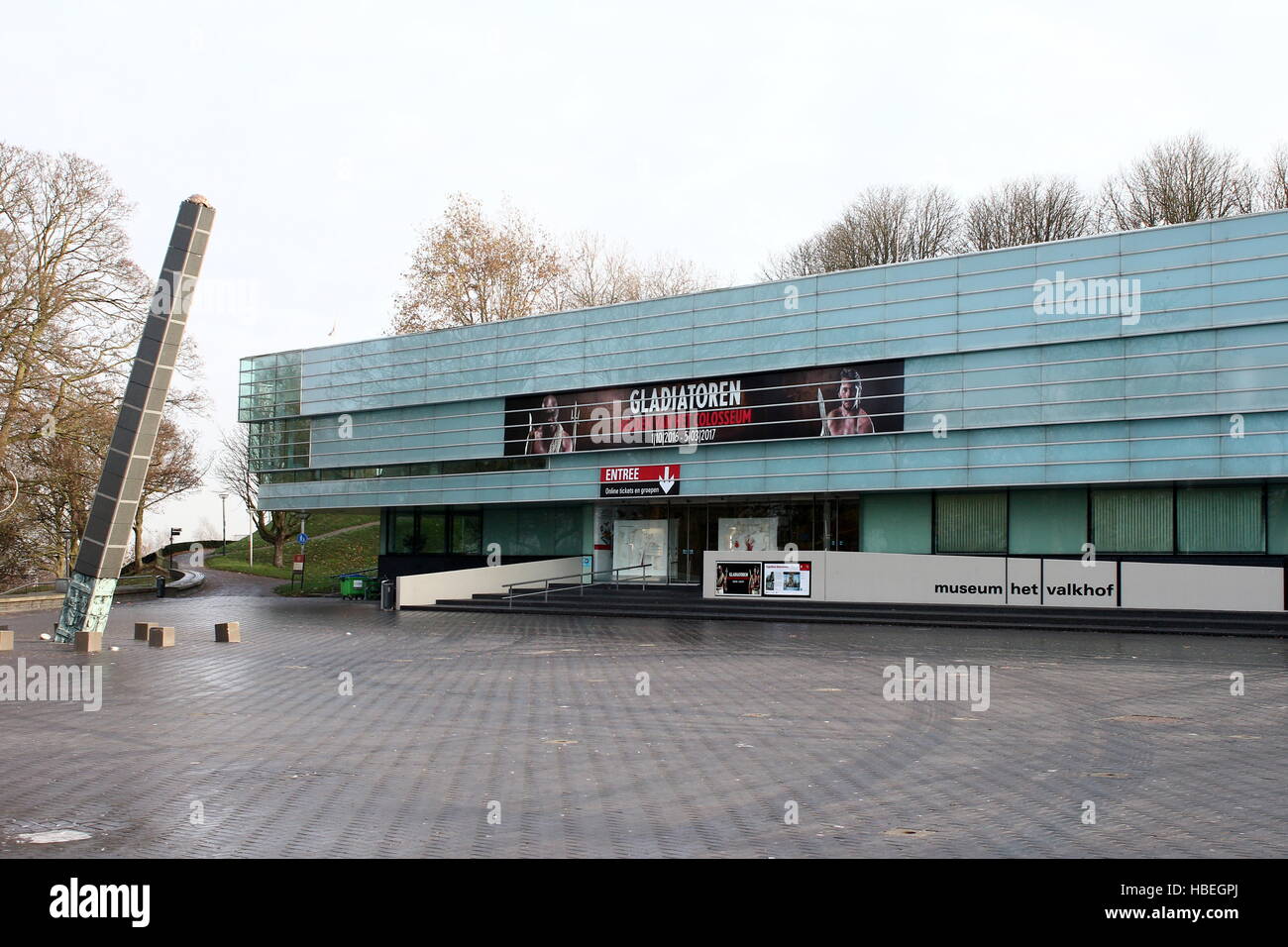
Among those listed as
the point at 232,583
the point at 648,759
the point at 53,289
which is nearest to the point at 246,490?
the point at 232,583

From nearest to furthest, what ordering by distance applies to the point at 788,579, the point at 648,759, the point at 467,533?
the point at 648,759
the point at 788,579
the point at 467,533

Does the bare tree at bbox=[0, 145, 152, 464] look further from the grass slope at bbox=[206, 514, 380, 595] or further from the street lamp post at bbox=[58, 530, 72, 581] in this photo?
the grass slope at bbox=[206, 514, 380, 595]

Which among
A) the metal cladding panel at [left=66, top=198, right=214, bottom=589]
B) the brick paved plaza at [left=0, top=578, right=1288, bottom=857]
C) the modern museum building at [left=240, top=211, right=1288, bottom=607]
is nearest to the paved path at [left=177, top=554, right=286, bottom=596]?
the modern museum building at [left=240, top=211, right=1288, bottom=607]

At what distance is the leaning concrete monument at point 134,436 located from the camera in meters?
23.0

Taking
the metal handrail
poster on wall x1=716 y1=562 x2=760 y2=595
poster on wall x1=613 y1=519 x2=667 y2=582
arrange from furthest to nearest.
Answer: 1. poster on wall x1=613 y1=519 x2=667 y2=582
2. the metal handrail
3. poster on wall x1=716 y1=562 x2=760 y2=595

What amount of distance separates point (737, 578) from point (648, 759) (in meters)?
22.8

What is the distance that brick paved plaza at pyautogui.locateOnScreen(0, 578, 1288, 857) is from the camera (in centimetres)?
710

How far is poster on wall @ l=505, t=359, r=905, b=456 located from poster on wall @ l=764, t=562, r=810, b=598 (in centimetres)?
477

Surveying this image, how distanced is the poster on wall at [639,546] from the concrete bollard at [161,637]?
19.3m

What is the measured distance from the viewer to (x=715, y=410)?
3666 cm

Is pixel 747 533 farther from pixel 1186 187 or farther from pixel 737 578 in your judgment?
pixel 1186 187

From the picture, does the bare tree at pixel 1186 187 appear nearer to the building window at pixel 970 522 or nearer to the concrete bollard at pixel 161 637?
the building window at pixel 970 522
